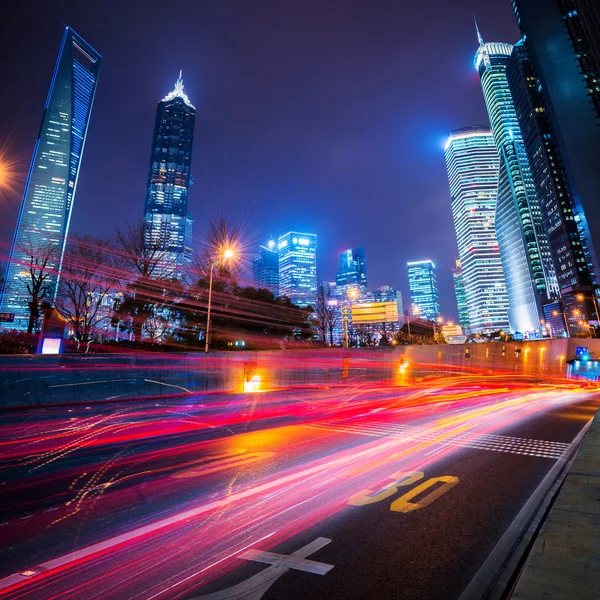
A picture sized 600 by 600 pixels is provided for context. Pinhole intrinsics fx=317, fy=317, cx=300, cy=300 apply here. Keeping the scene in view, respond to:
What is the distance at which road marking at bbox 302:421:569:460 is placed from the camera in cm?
840

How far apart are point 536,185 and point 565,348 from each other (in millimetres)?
163952

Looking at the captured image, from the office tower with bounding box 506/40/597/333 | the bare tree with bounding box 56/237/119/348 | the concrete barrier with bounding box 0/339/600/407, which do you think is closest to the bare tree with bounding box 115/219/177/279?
Result: the bare tree with bounding box 56/237/119/348

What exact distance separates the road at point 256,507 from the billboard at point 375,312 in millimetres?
40368

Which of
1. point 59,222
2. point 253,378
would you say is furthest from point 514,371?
point 59,222

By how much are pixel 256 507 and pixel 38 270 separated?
135 feet

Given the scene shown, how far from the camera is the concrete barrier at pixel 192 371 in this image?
14177mm

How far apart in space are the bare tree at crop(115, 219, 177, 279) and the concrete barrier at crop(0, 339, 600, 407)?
58.7ft

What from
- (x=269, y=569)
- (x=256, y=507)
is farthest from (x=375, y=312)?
(x=269, y=569)

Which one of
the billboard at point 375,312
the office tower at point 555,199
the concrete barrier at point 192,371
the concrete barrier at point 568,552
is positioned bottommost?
the concrete barrier at point 568,552

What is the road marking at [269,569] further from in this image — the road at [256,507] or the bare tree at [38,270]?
the bare tree at [38,270]

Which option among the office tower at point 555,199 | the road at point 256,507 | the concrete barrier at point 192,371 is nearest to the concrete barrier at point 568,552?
the road at point 256,507

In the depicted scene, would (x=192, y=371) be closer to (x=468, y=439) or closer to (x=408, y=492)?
(x=468, y=439)

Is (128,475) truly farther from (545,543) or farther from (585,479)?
(585,479)

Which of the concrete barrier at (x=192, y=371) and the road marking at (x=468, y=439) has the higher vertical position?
the concrete barrier at (x=192, y=371)
